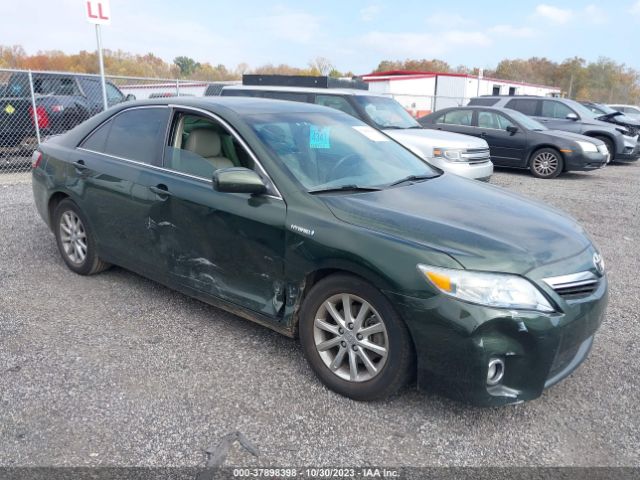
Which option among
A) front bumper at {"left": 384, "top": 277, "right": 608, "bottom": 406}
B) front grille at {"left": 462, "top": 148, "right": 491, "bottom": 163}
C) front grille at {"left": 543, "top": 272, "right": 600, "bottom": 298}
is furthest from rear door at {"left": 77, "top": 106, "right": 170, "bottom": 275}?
front grille at {"left": 462, "top": 148, "right": 491, "bottom": 163}

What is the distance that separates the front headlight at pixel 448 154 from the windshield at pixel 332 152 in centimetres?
450

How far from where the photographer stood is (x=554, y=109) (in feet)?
46.8

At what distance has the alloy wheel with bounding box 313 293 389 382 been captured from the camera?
2.82 m

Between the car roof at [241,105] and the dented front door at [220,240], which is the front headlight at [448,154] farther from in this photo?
the dented front door at [220,240]

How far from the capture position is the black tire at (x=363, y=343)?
8.87 ft

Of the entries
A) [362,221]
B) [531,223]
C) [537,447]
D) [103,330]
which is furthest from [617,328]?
[103,330]

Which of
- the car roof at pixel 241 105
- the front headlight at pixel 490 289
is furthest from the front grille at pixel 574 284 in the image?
the car roof at pixel 241 105

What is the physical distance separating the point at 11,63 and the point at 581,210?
37.9 meters

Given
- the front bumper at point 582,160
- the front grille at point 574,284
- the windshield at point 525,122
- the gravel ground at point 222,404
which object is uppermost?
the windshield at point 525,122

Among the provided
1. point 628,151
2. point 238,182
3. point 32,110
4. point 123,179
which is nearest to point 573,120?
point 628,151

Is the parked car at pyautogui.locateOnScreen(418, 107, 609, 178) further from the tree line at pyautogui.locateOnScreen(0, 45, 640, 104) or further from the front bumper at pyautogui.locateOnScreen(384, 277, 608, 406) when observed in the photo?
the tree line at pyautogui.locateOnScreen(0, 45, 640, 104)

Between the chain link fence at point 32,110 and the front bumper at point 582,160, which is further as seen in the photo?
the front bumper at point 582,160

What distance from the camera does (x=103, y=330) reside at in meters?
3.73

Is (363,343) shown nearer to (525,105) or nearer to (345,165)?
(345,165)
